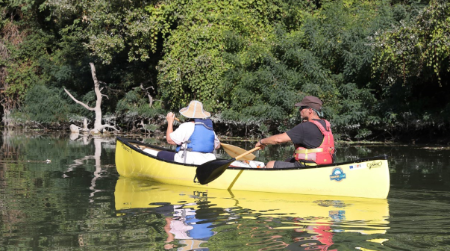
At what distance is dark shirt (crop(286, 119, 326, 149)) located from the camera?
Answer: 25.4 feet

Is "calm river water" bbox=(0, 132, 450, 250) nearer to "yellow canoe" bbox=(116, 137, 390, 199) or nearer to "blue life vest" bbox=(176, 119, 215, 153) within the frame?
"yellow canoe" bbox=(116, 137, 390, 199)

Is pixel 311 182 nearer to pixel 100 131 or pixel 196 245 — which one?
pixel 196 245

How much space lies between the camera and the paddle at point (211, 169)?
8.27 metres

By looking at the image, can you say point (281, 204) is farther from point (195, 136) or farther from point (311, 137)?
point (195, 136)

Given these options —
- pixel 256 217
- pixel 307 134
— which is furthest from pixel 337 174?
pixel 256 217

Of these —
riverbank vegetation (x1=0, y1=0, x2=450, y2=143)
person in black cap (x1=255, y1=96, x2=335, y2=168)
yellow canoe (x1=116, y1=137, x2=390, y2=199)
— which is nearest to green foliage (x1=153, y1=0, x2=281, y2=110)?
riverbank vegetation (x1=0, y1=0, x2=450, y2=143)

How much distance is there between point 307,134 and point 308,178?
1.84 ft

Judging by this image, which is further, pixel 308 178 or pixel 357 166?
pixel 308 178

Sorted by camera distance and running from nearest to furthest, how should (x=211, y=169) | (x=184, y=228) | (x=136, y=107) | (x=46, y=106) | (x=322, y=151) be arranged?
(x=184, y=228) → (x=322, y=151) → (x=211, y=169) → (x=136, y=107) → (x=46, y=106)

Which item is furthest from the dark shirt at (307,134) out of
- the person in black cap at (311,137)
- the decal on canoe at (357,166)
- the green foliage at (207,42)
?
the green foliage at (207,42)

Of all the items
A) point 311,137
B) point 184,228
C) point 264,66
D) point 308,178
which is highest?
point 264,66

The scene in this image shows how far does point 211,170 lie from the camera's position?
8305 millimetres

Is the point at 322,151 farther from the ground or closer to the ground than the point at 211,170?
farther from the ground

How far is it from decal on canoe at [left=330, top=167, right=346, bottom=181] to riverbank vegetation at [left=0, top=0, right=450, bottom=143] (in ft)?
21.4
